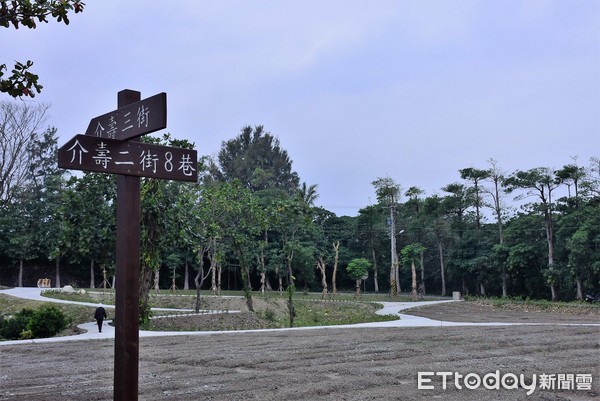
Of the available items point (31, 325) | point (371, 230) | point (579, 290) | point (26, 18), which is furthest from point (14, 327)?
point (371, 230)

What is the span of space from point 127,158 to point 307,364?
241 inches

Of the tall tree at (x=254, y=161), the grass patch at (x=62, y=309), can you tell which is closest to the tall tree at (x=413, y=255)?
the tall tree at (x=254, y=161)

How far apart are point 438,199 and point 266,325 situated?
79.1 feet

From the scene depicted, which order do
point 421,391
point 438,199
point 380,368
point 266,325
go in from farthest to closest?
point 438,199 → point 266,325 → point 380,368 → point 421,391

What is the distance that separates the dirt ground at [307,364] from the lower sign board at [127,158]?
3.43 metres

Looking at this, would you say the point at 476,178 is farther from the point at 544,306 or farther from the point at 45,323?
the point at 45,323

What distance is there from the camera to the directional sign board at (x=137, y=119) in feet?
13.4

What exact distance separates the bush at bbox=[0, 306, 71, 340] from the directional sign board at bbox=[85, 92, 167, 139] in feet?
45.2

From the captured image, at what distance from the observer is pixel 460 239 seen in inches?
1574

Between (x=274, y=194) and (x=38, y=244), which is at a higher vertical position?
(x=274, y=194)

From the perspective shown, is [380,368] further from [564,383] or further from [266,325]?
[266,325]

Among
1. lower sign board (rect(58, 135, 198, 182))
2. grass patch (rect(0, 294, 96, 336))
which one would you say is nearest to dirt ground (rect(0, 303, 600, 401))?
lower sign board (rect(58, 135, 198, 182))

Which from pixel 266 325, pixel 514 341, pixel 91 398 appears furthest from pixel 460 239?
pixel 91 398

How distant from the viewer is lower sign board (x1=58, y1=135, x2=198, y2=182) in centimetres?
391
